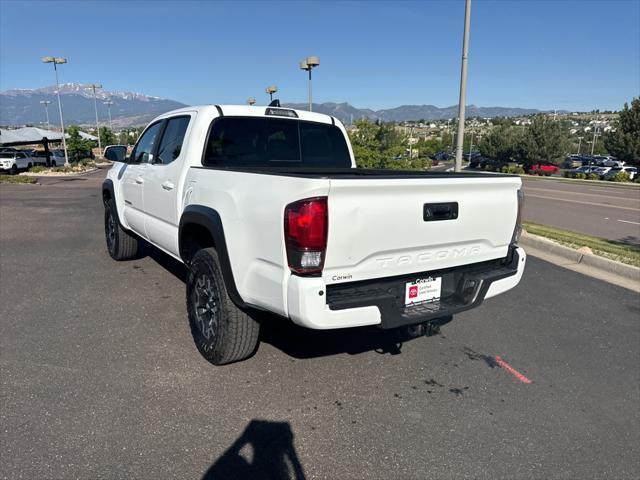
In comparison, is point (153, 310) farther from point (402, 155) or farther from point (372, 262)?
point (402, 155)

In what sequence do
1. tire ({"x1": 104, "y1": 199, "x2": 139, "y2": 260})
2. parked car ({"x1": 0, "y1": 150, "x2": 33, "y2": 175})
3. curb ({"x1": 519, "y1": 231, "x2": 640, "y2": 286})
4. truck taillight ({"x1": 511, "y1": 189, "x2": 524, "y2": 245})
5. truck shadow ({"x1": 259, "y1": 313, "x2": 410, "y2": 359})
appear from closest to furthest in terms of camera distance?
1. truck taillight ({"x1": 511, "y1": 189, "x2": 524, "y2": 245})
2. truck shadow ({"x1": 259, "y1": 313, "x2": 410, "y2": 359})
3. tire ({"x1": 104, "y1": 199, "x2": 139, "y2": 260})
4. curb ({"x1": 519, "y1": 231, "x2": 640, "y2": 286})
5. parked car ({"x1": 0, "y1": 150, "x2": 33, "y2": 175})

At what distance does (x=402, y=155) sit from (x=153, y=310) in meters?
13.0

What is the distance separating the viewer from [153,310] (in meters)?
4.77

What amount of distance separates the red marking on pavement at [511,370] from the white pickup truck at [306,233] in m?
0.73

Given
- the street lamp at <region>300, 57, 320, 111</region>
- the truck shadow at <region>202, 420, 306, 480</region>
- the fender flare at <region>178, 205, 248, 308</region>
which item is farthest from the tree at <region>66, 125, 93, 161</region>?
the truck shadow at <region>202, 420, 306, 480</region>

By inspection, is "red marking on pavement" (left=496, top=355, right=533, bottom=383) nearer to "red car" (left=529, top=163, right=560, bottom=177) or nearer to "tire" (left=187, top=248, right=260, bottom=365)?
"tire" (left=187, top=248, right=260, bottom=365)

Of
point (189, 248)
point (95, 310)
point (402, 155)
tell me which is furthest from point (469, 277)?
point (402, 155)

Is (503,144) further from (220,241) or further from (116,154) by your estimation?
(220,241)

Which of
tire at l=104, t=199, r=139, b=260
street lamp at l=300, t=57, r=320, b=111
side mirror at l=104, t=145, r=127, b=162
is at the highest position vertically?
street lamp at l=300, t=57, r=320, b=111

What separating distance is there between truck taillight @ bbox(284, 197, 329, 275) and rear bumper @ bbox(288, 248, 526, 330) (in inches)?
3.3

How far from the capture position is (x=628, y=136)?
42938 millimetres

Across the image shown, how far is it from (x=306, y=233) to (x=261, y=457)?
1.30 m

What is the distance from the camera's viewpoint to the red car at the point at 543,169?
50.3m

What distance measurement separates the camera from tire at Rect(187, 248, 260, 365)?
333 centimetres
